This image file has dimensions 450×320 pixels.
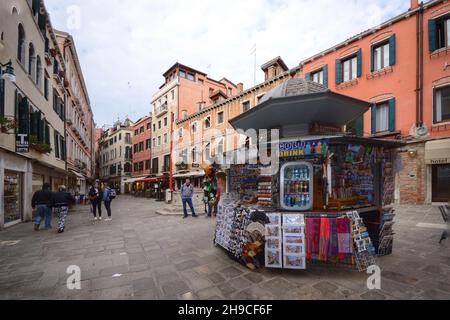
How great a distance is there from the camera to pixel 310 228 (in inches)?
168

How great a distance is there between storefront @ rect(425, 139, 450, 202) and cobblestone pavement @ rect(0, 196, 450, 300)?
6.50 m

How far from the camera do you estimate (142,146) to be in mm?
39031

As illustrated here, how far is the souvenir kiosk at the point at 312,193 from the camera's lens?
418 centimetres

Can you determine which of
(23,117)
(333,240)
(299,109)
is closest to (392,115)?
(299,109)

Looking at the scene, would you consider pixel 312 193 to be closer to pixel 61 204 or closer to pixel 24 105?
pixel 61 204

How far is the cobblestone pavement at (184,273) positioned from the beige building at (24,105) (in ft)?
12.3

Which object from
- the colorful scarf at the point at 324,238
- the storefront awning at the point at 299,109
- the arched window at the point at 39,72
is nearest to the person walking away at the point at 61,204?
the storefront awning at the point at 299,109

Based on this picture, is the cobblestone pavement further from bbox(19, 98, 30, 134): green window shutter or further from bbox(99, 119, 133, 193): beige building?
bbox(99, 119, 133, 193): beige building

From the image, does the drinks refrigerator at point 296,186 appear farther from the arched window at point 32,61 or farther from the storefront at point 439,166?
the arched window at point 32,61

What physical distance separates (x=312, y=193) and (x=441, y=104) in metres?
12.0

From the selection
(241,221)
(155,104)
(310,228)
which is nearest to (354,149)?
(310,228)

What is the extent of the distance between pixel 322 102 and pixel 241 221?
3042mm
